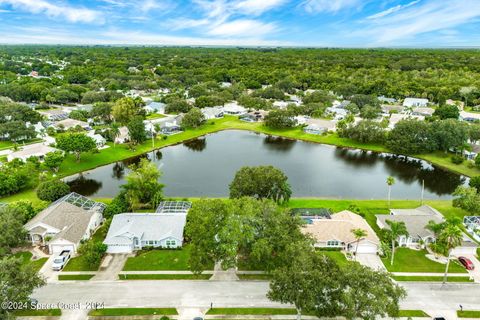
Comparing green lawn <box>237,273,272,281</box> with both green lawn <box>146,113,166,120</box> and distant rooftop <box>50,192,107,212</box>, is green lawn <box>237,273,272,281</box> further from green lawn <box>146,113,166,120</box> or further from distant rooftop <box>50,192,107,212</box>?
green lawn <box>146,113,166,120</box>

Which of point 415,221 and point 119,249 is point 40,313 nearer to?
point 119,249

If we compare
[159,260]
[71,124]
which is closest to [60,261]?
[159,260]

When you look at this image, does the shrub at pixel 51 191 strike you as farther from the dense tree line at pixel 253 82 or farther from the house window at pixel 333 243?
the dense tree line at pixel 253 82

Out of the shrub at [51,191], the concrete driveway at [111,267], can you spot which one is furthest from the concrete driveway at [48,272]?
the shrub at [51,191]

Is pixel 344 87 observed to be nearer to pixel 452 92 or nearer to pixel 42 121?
pixel 452 92

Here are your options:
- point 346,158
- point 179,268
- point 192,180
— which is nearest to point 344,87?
point 346,158

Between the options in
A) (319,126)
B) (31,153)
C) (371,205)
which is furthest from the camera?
(319,126)
